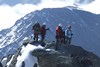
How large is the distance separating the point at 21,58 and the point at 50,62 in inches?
161

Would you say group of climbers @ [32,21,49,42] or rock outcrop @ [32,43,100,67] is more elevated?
group of climbers @ [32,21,49,42]

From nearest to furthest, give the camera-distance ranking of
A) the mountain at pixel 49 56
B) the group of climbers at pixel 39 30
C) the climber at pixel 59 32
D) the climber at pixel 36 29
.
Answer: the mountain at pixel 49 56
the climber at pixel 59 32
the climber at pixel 36 29
the group of climbers at pixel 39 30

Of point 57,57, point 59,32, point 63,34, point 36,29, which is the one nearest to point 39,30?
point 36,29

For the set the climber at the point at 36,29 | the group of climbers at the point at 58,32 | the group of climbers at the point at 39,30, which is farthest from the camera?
the group of climbers at the point at 39,30

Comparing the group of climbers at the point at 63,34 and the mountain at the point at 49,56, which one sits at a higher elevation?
the group of climbers at the point at 63,34

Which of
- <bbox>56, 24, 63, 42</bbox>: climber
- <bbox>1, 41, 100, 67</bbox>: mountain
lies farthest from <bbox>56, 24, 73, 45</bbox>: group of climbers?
<bbox>1, 41, 100, 67</bbox>: mountain

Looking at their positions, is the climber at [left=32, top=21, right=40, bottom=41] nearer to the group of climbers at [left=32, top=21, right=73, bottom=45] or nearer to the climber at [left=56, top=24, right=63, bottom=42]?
the group of climbers at [left=32, top=21, right=73, bottom=45]

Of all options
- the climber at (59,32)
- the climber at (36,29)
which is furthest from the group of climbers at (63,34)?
the climber at (36,29)

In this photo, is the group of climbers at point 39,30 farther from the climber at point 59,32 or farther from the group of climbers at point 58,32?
the climber at point 59,32

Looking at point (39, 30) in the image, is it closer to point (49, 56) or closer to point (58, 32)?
point (58, 32)

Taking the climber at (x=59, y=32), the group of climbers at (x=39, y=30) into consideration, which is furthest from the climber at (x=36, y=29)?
the climber at (x=59, y=32)

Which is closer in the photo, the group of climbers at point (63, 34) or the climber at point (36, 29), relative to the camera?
the group of climbers at point (63, 34)

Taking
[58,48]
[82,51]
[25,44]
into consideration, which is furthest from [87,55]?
[25,44]

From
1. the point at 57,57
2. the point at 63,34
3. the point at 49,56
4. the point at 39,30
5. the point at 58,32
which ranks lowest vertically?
the point at 57,57
